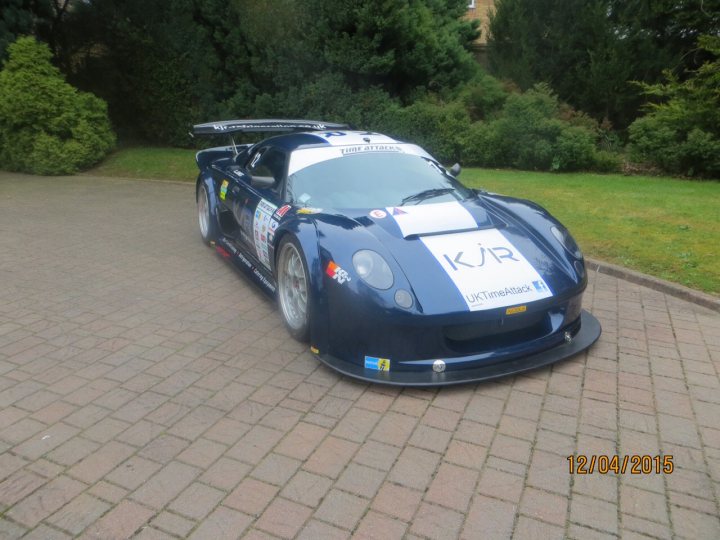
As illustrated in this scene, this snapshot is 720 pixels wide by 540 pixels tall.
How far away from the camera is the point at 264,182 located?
4645 millimetres

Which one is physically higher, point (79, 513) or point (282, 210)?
point (282, 210)

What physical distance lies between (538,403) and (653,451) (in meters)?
0.61

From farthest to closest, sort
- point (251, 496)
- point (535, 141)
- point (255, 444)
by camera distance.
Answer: point (535, 141) < point (255, 444) < point (251, 496)

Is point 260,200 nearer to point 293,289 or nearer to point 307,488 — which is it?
point 293,289

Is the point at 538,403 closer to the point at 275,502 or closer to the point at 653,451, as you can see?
the point at 653,451

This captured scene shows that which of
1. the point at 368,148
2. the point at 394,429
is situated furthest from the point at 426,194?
the point at 394,429

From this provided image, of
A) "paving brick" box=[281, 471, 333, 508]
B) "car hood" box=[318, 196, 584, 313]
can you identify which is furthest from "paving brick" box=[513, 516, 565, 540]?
"car hood" box=[318, 196, 584, 313]

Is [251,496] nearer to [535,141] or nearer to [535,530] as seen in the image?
[535,530]

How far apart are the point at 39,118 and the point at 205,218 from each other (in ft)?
25.3

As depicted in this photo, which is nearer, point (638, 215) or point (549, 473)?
point (549, 473)

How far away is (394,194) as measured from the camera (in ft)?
14.5

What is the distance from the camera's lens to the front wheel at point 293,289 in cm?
385

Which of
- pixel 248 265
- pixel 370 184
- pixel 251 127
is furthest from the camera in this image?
pixel 251 127

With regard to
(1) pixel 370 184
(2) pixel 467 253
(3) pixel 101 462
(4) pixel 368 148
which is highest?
(4) pixel 368 148
